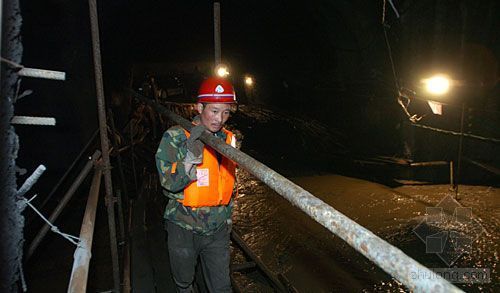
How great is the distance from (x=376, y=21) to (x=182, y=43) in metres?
10.9

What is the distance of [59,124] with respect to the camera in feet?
21.3

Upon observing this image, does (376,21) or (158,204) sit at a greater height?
(376,21)

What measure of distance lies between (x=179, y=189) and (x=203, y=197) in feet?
0.89

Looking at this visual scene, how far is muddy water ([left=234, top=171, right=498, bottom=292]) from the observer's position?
438cm

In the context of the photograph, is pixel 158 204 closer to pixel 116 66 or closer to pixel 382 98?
pixel 382 98

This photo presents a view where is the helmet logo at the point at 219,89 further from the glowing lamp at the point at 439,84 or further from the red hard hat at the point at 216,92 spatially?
the glowing lamp at the point at 439,84

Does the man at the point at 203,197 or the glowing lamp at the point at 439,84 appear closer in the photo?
the man at the point at 203,197

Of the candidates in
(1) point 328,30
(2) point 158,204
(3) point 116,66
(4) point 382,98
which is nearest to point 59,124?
(2) point 158,204

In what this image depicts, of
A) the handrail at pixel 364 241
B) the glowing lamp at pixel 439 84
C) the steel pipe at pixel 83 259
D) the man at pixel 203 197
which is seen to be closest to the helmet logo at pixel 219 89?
the man at pixel 203 197

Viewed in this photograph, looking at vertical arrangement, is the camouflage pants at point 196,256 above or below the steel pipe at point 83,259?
below

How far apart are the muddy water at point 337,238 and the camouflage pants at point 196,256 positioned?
118 cm

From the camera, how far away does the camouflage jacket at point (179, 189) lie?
2633mm

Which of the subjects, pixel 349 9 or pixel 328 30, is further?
pixel 328 30

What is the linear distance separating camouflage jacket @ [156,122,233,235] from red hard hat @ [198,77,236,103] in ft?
1.13
